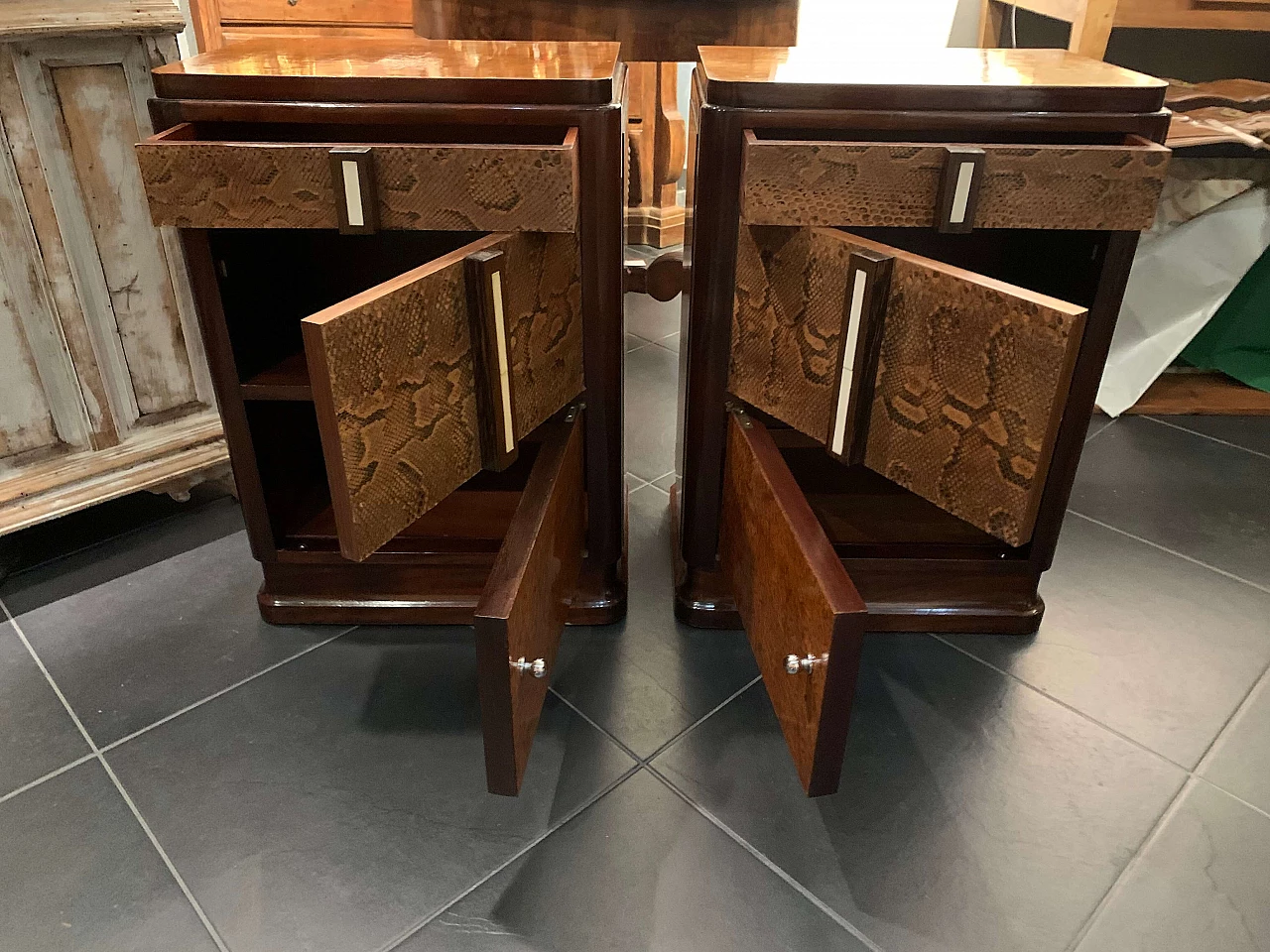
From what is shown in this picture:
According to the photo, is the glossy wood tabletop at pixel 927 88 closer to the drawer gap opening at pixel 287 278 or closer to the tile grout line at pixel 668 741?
the drawer gap opening at pixel 287 278

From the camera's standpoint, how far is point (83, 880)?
2.50ft

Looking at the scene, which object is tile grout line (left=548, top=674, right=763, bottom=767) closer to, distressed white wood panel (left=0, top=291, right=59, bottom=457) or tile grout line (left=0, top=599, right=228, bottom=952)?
tile grout line (left=0, top=599, right=228, bottom=952)

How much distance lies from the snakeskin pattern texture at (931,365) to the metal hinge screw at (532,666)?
0.34 m

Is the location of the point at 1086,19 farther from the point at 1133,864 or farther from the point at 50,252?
the point at 50,252

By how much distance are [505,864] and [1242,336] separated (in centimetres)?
155

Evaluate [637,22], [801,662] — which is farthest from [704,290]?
[637,22]

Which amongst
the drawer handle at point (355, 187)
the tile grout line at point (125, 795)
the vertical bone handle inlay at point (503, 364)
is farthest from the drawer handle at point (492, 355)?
the tile grout line at point (125, 795)

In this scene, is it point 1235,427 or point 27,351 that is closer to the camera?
point 27,351

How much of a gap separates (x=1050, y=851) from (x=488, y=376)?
632 mm

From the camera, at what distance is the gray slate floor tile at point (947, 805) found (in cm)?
74

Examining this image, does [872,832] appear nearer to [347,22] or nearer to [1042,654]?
[1042,654]

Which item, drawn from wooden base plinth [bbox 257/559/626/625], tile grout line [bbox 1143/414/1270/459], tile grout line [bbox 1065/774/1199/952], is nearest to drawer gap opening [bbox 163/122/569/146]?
wooden base plinth [bbox 257/559/626/625]

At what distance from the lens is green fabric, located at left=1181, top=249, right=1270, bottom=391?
5.12 feet

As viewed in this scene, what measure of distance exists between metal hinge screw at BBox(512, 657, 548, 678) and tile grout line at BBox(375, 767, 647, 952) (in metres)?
0.14
